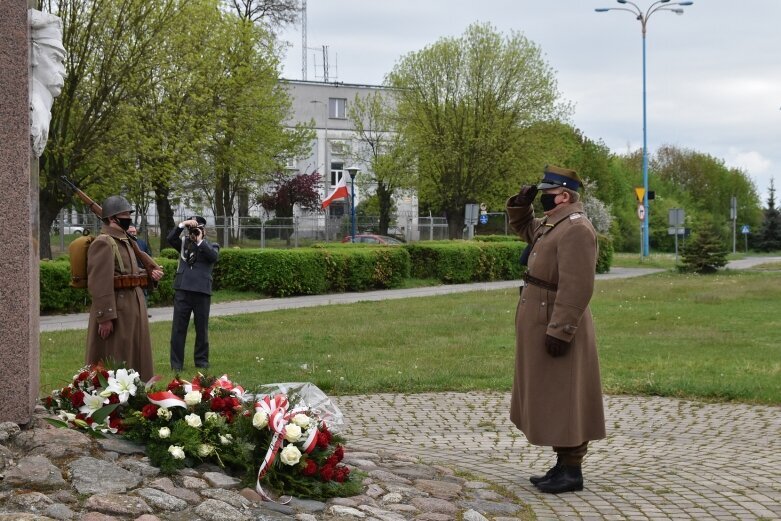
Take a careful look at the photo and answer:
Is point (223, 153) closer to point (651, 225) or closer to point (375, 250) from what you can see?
point (375, 250)

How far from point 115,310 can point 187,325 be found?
12.8 ft

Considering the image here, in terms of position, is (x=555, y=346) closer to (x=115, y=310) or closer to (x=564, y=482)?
(x=564, y=482)

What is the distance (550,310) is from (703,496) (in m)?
1.48

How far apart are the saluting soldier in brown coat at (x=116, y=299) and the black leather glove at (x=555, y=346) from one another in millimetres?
3443

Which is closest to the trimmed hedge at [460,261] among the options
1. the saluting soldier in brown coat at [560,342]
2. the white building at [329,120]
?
the saluting soldier in brown coat at [560,342]

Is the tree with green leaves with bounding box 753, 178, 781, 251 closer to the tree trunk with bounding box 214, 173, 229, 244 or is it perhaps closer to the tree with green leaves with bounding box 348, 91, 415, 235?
the tree with green leaves with bounding box 348, 91, 415, 235

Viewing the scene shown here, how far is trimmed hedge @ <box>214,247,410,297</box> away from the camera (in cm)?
2564

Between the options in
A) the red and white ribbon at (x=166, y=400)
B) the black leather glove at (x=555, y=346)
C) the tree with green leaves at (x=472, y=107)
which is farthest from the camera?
the tree with green leaves at (x=472, y=107)

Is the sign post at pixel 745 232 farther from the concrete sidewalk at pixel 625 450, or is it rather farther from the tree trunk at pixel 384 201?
the concrete sidewalk at pixel 625 450

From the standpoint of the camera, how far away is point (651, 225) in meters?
74.2

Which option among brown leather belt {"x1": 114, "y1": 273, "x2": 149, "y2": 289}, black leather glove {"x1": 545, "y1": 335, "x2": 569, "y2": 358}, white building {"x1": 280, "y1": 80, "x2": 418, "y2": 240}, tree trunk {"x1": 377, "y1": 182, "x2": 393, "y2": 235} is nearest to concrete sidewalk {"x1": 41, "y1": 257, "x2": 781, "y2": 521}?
black leather glove {"x1": 545, "y1": 335, "x2": 569, "y2": 358}

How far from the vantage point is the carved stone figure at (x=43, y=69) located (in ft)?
19.3

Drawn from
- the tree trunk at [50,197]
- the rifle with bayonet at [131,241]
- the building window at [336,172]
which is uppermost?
the building window at [336,172]

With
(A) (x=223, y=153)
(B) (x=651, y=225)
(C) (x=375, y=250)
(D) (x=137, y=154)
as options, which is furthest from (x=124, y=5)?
(B) (x=651, y=225)
